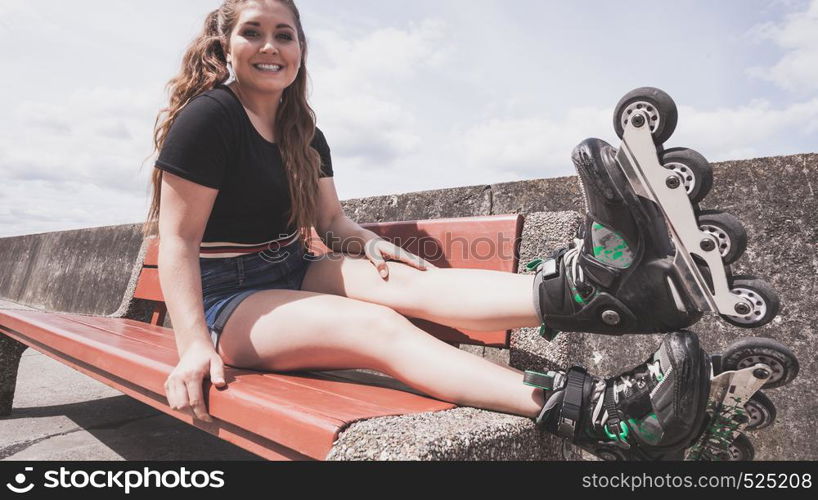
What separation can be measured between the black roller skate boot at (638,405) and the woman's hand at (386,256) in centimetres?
56

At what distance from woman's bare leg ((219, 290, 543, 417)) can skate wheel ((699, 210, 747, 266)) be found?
1.60 ft

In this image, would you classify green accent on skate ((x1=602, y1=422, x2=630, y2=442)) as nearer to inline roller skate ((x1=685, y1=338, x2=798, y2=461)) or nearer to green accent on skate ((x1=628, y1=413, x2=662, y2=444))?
green accent on skate ((x1=628, y1=413, x2=662, y2=444))

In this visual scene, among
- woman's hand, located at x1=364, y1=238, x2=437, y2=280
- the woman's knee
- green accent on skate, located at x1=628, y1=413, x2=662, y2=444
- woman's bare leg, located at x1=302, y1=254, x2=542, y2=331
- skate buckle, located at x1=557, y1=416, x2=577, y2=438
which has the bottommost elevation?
skate buckle, located at x1=557, y1=416, x2=577, y2=438

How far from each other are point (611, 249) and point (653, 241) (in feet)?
0.28

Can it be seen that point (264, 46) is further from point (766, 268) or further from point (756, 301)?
point (766, 268)

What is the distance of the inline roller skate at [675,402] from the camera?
38.3 inches

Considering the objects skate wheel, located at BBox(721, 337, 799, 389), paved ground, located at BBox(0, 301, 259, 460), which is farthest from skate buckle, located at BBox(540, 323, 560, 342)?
paved ground, located at BBox(0, 301, 259, 460)

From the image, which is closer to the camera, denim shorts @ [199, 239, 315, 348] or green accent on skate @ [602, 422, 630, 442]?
green accent on skate @ [602, 422, 630, 442]

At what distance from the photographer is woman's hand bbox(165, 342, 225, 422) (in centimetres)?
118

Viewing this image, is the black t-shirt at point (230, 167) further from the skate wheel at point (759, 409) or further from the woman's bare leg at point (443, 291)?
the skate wheel at point (759, 409)

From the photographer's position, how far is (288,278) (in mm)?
1778

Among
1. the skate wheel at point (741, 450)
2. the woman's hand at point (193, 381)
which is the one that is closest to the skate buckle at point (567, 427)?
the skate wheel at point (741, 450)
